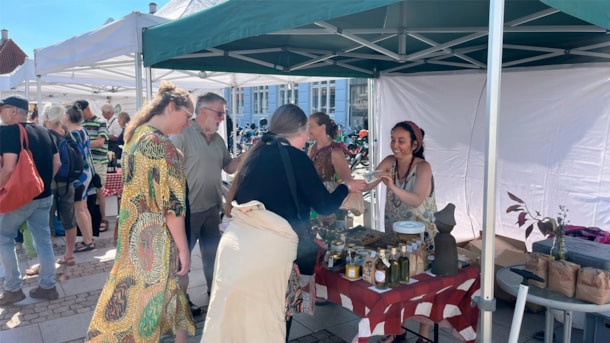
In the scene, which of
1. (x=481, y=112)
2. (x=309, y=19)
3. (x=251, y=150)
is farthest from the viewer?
(x=481, y=112)

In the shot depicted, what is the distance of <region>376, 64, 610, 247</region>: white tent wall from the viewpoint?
3762 mm

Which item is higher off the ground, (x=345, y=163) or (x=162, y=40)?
(x=162, y=40)

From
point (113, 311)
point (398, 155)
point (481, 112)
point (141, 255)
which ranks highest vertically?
point (481, 112)

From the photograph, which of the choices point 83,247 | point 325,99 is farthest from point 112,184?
point 325,99

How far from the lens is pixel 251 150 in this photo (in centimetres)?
229

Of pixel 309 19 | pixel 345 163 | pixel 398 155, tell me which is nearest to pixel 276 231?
pixel 309 19

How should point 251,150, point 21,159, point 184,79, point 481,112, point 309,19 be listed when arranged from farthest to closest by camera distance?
1. point 184,79
2. point 481,112
3. point 21,159
4. point 251,150
5. point 309,19

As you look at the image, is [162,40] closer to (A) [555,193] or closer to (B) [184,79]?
(A) [555,193]

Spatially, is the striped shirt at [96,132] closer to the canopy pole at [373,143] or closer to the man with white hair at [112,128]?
the man with white hair at [112,128]

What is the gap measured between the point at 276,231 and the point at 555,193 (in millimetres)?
3114

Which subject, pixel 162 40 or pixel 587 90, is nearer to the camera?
pixel 162 40

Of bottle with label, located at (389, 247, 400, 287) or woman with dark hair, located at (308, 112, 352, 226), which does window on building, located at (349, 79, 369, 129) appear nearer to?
woman with dark hair, located at (308, 112, 352, 226)

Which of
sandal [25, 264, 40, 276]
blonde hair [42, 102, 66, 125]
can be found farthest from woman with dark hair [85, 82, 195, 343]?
blonde hair [42, 102, 66, 125]

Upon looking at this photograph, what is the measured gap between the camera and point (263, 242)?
6.85ft
